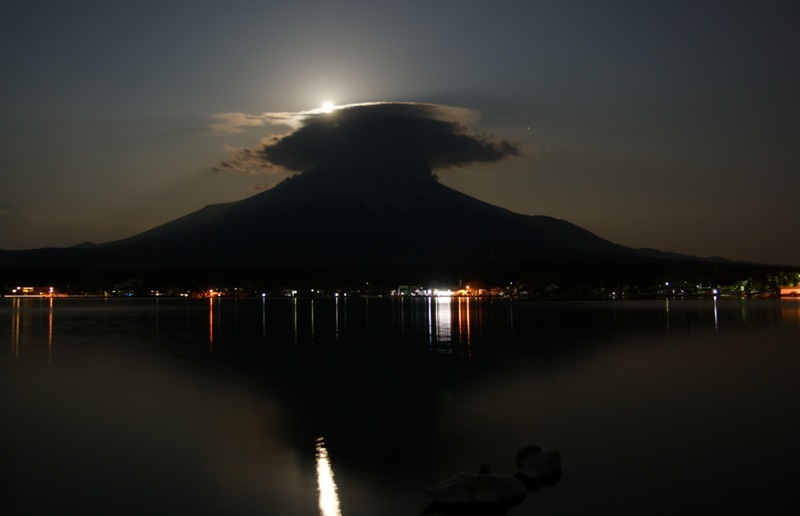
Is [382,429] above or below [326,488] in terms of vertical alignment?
above

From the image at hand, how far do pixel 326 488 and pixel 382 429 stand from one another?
3.60m

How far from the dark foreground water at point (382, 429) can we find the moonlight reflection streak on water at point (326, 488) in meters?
0.04

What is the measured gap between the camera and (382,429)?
13070mm

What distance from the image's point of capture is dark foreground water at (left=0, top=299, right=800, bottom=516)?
9.39 meters

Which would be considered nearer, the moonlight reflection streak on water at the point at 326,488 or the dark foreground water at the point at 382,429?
the moonlight reflection streak on water at the point at 326,488

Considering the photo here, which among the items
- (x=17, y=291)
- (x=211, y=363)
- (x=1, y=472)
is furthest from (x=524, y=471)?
(x=17, y=291)

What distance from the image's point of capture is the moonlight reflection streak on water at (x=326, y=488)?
28.7 feet

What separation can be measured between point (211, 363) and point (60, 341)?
40.3 ft

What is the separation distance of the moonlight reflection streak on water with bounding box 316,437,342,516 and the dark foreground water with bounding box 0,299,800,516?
0.12ft

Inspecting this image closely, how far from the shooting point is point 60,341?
32.2m

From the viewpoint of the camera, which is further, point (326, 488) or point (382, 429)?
point (382, 429)

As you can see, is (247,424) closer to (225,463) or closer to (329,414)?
(329,414)

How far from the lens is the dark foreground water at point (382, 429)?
9.39m

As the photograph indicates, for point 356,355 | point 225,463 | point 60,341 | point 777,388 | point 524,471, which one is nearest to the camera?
point 524,471
